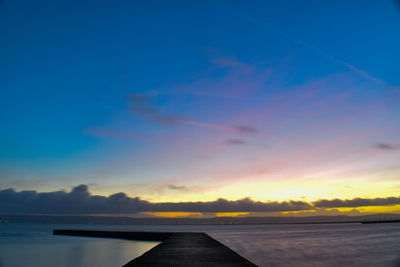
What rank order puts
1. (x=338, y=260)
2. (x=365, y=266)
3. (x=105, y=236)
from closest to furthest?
(x=365, y=266)
(x=338, y=260)
(x=105, y=236)

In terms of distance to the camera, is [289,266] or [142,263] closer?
[142,263]

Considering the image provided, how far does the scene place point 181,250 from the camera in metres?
19.8

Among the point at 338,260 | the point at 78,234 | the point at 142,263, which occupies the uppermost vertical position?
the point at 142,263

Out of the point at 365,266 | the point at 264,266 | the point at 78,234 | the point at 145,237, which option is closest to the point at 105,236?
the point at 78,234

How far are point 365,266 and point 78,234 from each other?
63599 millimetres

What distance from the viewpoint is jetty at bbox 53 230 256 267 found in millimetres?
13953

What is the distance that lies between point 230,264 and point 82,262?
67.3ft

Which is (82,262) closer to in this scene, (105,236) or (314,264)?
(314,264)

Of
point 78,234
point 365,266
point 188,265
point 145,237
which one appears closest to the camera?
point 188,265

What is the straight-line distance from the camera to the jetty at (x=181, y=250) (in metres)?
14.0

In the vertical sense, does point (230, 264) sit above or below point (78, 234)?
above

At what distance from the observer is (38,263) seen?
2845cm

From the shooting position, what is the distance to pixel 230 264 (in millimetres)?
13305

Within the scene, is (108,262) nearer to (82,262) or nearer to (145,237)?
(82,262)
